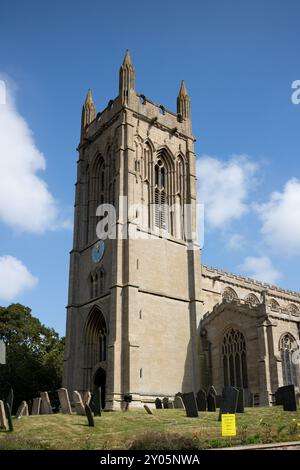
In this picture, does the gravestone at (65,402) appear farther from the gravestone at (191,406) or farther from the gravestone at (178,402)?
the gravestone at (178,402)

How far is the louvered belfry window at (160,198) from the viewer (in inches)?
1716

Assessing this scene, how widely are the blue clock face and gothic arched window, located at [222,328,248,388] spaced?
1145cm

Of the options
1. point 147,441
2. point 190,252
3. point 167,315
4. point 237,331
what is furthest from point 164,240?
point 147,441

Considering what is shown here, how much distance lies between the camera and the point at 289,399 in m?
24.5

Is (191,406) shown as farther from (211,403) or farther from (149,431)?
(149,431)

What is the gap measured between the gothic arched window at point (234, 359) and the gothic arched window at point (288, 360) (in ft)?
8.82

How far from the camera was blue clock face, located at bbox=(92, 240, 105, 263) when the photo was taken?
4191 centimetres

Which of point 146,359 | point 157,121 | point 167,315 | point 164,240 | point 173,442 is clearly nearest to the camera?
point 173,442

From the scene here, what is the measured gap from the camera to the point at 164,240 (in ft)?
140

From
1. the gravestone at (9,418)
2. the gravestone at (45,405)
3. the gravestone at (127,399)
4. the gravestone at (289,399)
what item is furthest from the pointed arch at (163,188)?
the gravestone at (9,418)

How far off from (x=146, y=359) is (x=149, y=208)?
41.0 ft

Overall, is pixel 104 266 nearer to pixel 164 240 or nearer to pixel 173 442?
pixel 164 240

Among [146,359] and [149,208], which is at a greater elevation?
[149,208]

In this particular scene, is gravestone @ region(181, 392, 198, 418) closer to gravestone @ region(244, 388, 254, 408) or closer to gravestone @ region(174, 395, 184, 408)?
gravestone @ region(174, 395, 184, 408)
